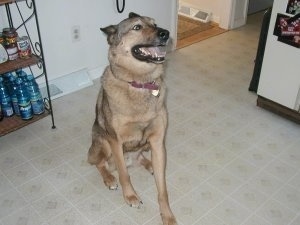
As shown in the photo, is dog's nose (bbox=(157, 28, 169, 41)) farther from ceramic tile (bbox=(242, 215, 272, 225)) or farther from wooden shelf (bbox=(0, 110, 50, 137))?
wooden shelf (bbox=(0, 110, 50, 137))

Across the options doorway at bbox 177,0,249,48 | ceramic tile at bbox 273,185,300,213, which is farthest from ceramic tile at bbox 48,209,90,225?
doorway at bbox 177,0,249,48

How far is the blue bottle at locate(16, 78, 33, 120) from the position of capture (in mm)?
2355

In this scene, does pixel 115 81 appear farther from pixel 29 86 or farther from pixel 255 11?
pixel 255 11

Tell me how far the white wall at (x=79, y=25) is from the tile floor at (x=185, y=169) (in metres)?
0.26

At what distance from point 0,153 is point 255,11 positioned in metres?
3.80

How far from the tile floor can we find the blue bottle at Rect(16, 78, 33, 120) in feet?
0.61

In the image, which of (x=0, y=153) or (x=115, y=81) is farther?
(x=0, y=153)

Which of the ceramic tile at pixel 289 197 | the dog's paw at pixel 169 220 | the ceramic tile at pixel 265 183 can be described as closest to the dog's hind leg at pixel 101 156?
the dog's paw at pixel 169 220

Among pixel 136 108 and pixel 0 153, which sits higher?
pixel 136 108

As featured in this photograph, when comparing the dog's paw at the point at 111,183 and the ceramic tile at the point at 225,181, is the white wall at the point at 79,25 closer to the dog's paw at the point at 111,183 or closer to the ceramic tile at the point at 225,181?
the dog's paw at the point at 111,183

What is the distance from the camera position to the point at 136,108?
1810mm

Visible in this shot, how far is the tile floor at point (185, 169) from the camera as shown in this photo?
194 centimetres

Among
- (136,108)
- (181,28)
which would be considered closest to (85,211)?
(136,108)

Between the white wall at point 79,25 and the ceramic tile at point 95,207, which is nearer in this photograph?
the ceramic tile at point 95,207
